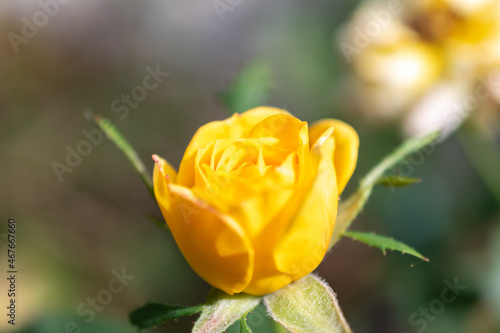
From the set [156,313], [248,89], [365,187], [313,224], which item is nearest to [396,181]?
[365,187]

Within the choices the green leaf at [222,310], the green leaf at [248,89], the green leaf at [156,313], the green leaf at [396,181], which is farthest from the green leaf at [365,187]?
the green leaf at [248,89]

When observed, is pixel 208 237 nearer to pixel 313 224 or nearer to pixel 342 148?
pixel 313 224

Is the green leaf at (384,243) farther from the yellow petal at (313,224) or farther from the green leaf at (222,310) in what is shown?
the green leaf at (222,310)

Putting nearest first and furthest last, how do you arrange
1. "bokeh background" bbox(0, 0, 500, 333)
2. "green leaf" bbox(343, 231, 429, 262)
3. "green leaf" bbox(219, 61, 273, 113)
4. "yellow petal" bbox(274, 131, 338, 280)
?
"yellow petal" bbox(274, 131, 338, 280), "green leaf" bbox(343, 231, 429, 262), "green leaf" bbox(219, 61, 273, 113), "bokeh background" bbox(0, 0, 500, 333)

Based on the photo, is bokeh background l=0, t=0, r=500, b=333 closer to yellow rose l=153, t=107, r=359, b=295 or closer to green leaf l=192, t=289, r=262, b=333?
green leaf l=192, t=289, r=262, b=333

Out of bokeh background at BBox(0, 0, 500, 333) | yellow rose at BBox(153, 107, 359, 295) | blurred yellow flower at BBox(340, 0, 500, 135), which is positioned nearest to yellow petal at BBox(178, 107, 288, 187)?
yellow rose at BBox(153, 107, 359, 295)

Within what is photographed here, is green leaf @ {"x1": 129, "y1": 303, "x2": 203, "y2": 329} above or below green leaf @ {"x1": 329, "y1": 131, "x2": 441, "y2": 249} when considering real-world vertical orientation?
above

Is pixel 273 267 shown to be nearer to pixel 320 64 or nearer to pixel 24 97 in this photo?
pixel 320 64
